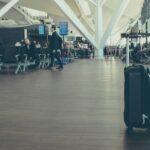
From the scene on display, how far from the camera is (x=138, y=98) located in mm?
5656

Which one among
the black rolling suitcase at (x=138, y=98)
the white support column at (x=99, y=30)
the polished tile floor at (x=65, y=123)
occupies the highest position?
the white support column at (x=99, y=30)

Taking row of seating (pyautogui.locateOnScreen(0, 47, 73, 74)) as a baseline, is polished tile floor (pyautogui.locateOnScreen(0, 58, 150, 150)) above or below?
below

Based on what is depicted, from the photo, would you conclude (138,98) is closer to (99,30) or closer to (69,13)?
(69,13)

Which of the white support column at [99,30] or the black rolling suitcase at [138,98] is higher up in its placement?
the white support column at [99,30]

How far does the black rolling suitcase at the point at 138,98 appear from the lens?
18.4 ft

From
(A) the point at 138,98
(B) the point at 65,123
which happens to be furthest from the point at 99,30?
(A) the point at 138,98

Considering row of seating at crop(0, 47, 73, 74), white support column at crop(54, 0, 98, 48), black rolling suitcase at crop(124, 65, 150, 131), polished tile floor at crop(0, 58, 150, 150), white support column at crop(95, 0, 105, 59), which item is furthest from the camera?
white support column at crop(95, 0, 105, 59)

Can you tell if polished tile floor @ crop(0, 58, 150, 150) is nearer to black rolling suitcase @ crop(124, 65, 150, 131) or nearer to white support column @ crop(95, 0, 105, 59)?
black rolling suitcase @ crop(124, 65, 150, 131)

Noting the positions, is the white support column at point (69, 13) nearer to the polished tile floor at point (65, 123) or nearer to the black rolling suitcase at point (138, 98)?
the polished tile floor at point (65, 123)

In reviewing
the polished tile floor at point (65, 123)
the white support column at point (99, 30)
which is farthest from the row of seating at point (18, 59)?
the white support column at point (99, 30)

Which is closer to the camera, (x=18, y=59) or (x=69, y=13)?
(x=18, y=59)

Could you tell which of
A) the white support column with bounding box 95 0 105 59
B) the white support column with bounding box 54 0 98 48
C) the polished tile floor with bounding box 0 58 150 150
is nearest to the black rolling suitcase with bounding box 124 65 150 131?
the polished tile floor with bounding box 0 58 150 150

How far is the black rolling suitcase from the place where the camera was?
5.61 metres

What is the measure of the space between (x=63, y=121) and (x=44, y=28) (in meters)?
19.4
